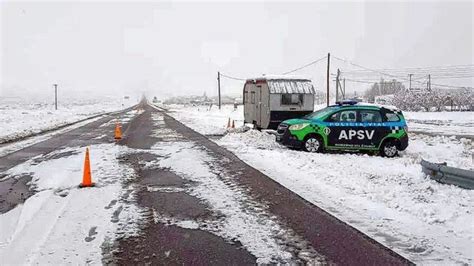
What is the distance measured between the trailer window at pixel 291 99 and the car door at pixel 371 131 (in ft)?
18.4

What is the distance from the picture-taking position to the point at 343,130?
13.8 meters

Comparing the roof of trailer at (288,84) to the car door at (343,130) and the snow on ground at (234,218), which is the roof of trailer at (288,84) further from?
the snow on ground at (234,218)

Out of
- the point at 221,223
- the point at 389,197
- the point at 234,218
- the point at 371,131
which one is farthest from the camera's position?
the point at 371,131

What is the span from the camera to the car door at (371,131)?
13.7 metres

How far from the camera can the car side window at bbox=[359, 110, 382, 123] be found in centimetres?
1388

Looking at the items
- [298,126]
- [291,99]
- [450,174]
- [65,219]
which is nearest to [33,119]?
[291,99]

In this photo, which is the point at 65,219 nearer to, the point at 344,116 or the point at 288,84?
the point at 344,116

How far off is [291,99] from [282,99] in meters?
0.44

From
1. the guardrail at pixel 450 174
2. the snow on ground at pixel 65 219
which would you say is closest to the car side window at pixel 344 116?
the guardrail at pixel 450 174

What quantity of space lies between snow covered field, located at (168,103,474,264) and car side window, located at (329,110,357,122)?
124 centimetres

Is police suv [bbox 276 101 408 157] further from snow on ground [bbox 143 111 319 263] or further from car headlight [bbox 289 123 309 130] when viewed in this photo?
snow on ground [bbox 143 111 319 263]

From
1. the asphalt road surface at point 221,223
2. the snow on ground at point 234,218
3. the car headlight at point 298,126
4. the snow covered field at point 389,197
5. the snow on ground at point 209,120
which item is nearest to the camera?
the asphalt road surface at point 221,223

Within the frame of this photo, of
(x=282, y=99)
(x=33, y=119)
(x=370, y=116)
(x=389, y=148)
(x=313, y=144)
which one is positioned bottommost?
(x=389, y=148)

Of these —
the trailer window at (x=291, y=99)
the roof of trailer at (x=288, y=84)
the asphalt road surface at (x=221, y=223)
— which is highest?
the roof of trailer at (x=288, y=84)
